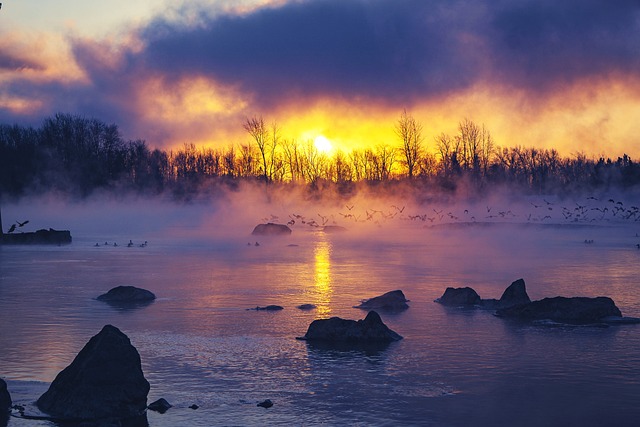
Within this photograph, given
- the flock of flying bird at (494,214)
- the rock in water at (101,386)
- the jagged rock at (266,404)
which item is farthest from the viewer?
the flock of flying bird at (494,214)

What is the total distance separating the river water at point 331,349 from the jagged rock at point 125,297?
1.67ft

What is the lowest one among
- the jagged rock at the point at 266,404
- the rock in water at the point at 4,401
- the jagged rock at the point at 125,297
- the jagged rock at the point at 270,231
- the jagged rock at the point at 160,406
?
the jagged rock at the point at 266,404

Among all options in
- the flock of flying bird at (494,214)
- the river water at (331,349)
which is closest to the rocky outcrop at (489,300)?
the river water at (331,349)

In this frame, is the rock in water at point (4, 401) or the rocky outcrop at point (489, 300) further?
the rocky outcrop at point (489, 300)

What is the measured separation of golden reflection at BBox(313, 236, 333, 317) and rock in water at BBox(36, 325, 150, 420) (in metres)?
10.1

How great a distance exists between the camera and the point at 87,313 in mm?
24234

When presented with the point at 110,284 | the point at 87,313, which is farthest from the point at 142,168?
the point at 87,313

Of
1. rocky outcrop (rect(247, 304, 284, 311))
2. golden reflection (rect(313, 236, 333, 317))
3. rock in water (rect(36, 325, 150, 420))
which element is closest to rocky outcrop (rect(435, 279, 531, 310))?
golden reflection (rect(313, 236, 333, 317))

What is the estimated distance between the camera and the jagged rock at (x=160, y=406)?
1400 cm

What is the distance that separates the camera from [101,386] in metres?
13.8

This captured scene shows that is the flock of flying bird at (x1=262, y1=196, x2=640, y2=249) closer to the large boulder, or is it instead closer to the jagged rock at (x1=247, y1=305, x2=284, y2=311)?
the jagged rock at (x1=247, y1=305, x2=284, y2=311)

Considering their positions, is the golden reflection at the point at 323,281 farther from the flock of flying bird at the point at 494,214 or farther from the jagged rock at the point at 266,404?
the flock of flying bird at the point at 494,214

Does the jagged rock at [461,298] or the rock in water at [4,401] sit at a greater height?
the jagged rock at [461,298]

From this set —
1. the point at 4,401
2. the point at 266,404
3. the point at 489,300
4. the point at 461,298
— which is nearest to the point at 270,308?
the point at 461,298
